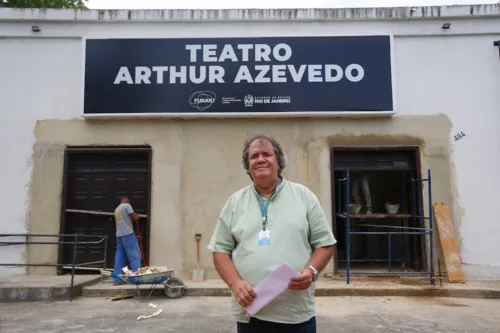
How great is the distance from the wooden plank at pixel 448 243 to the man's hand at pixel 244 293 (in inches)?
273

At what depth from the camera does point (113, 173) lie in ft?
30.0

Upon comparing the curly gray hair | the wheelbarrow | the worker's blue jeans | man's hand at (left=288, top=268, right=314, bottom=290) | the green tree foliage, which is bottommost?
the wheelbarrow

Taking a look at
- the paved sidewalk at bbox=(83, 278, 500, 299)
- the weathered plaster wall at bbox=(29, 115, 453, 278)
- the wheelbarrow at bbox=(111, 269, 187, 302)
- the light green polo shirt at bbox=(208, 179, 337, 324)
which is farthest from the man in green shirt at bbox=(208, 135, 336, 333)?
the weathered plaster wall at bbox=(29, 115, 453, 278)

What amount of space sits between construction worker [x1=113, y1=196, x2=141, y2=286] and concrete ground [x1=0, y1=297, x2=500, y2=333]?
3.53 ft

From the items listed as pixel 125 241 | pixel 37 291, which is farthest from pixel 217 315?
pixel 37 291

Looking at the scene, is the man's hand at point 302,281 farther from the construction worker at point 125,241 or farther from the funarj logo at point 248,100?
the funarj logo at point 248,100

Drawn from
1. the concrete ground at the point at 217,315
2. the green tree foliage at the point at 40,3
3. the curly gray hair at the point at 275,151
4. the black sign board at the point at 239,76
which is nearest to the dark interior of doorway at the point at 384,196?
the black sign board at the point at 239,76

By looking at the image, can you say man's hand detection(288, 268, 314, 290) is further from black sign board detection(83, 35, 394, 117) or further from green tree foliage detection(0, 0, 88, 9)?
green tree foliage detection(0, 0, 88, 9)

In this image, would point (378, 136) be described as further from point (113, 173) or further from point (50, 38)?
point (50, 38)

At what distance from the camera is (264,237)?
232 centimetres

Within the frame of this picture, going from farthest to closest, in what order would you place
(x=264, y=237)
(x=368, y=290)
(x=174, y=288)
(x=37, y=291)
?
(x=368, y=290) < (x=174, y=288) < (x=37, y=291) < (x=264, y=237)

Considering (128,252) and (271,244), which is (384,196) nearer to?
(128,252)

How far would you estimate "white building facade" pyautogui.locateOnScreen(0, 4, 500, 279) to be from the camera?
867 cm

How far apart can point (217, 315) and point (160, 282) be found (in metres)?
1.48
